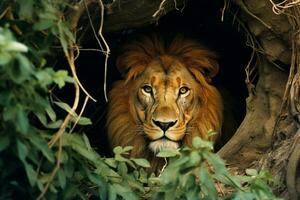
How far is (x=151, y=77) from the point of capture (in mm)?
6742

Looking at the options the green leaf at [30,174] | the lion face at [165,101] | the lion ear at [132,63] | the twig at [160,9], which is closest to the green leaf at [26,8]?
the green leaf at [30,174]

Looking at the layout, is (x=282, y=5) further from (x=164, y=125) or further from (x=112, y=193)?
(x=112, y=193)

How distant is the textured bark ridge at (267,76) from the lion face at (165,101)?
0.42 m

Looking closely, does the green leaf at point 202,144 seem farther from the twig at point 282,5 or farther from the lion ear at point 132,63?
the lion ear at point 132,63

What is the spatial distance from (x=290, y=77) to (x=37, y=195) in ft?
6.44

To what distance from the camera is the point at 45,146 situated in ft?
14.8

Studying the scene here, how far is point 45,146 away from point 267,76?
7.13 ft

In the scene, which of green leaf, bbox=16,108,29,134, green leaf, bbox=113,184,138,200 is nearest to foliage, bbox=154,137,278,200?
green leaf, bbox=113,184,138,200

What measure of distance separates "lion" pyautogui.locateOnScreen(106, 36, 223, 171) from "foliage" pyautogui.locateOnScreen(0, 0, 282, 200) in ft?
4.68

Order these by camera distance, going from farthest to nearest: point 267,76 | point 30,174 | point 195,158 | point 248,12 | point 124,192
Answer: point 267,76, point 248,12, point 124,192, point 195,158, point 30,174

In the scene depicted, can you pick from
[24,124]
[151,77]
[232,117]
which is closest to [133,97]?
[151,77]

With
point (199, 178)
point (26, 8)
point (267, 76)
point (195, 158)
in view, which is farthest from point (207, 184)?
point (267, 76)

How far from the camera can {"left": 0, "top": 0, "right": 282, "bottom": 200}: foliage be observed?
169 inches

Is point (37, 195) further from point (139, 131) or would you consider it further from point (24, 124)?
point (139, 131)
